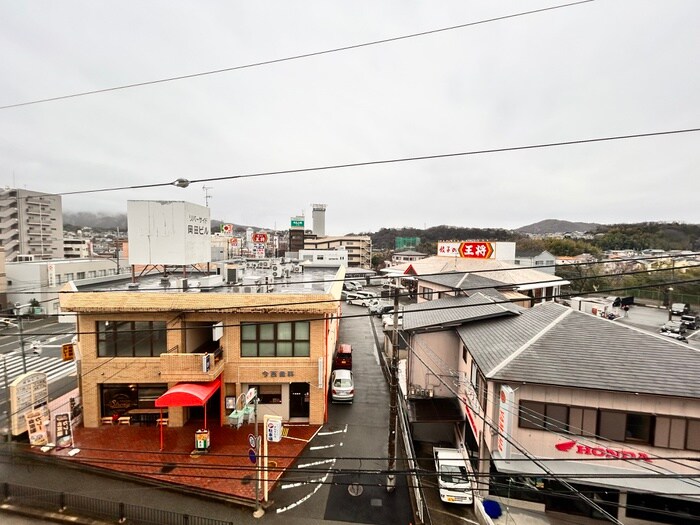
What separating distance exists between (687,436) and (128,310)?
2130 cm

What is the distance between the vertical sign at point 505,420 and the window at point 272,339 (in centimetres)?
875

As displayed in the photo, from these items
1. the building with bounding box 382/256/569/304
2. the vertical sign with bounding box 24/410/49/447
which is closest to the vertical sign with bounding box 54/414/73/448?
the vertical sign with bounding box 24/410/49/447

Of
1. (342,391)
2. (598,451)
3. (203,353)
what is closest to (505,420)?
(598,451)

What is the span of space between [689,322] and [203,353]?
4940 centimetres

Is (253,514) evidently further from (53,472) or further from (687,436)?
(687,436)

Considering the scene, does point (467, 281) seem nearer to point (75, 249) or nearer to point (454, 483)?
point (454, 483)

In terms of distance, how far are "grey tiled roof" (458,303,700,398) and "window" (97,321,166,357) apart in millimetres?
14572

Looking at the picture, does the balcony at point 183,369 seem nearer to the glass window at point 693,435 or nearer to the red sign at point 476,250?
the glass window at point 693,435

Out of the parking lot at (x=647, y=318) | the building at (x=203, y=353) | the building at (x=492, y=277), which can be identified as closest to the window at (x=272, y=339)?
the building at (x=203, y=353)

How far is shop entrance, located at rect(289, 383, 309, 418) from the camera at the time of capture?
1625 centimetres

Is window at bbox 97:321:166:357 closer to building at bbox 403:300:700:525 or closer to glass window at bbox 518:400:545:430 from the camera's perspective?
building at bbox 403:300:700:525

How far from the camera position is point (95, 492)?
11.6m

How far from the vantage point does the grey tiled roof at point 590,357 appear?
1005cm

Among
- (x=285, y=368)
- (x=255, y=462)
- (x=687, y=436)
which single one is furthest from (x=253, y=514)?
(x=687, y=436)
